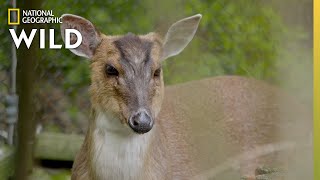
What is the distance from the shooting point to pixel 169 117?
12.8 feet

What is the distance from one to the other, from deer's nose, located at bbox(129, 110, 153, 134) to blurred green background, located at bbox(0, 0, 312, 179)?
0.69 m

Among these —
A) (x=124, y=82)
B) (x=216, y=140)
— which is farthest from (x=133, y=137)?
(x=216, y=140)

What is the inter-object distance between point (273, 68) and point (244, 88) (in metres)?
0.15

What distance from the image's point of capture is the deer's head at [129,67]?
130 inches

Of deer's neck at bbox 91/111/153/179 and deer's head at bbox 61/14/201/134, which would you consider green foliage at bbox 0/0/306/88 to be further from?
deer's neck at bbox 91/111/153/179

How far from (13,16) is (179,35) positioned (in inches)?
28.3

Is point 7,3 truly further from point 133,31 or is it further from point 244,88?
point 244,88

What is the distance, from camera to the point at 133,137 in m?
Result: 3.40

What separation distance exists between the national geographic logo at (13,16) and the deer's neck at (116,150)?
67cm

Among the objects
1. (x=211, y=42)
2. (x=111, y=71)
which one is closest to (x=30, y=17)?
(x=111, y=71)

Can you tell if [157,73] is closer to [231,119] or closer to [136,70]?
[136,70]

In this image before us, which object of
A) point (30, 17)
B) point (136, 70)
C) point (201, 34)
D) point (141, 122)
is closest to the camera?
point (141, 122)

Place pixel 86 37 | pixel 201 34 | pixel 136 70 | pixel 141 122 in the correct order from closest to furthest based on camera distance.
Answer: pixel 141 122
pixel 136 70
pixel 86 37
pixel 201 34

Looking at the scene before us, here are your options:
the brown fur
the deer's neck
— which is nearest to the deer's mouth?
the deer's neck
